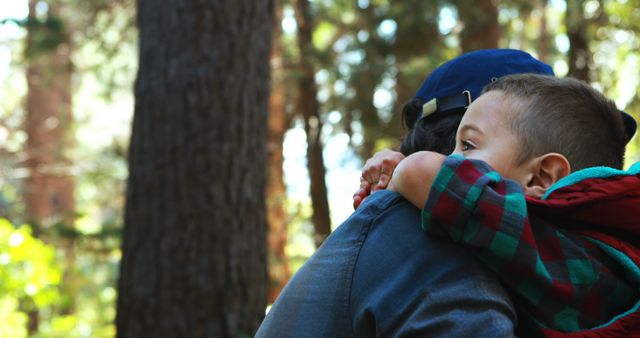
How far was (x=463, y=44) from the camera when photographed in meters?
10.1

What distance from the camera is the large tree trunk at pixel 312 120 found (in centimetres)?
1013

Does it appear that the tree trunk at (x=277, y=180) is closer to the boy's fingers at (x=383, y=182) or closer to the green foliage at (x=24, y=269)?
the green foliage at (x=24, y=269)

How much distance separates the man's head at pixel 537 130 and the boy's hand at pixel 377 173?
0.21 metres

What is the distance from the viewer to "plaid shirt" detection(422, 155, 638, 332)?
1.18 meters

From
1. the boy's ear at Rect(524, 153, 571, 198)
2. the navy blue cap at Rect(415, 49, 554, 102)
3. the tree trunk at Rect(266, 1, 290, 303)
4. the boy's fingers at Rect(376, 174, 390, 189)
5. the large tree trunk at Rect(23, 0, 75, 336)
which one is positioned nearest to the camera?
the boy's ear at Rect(524, 153, 571, 198)

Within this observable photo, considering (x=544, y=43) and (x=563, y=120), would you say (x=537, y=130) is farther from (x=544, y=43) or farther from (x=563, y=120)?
(x=544, y=43)

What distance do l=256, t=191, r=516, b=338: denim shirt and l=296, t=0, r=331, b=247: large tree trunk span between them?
8595mm

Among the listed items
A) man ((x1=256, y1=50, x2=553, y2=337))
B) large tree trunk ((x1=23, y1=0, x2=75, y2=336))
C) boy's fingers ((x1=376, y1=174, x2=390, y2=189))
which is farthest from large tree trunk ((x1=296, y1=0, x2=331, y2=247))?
man ((x1=256, y1=50, x2=553, y2=337))

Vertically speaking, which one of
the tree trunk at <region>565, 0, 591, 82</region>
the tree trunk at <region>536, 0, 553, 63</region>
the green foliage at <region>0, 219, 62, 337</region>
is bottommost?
the green foliage at <region>0, 219, 62, 337</region>

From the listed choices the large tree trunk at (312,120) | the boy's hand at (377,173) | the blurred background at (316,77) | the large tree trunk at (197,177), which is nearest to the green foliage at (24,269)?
the blurred background at (316,77)

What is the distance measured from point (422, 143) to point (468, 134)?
23cm

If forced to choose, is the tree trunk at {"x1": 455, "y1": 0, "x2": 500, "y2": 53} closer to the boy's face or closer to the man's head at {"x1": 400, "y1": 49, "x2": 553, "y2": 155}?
the man's head at {"x1": 400, "y1": 49, "x2": 553, "y2": 155}

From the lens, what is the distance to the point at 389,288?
1172mm

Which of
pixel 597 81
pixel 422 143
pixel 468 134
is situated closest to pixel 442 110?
pixel 422 143
